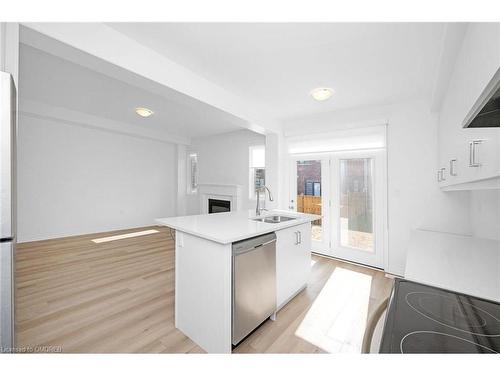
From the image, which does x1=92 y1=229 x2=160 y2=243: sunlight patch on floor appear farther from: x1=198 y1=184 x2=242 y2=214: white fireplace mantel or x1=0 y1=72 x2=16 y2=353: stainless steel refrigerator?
x1=0 y1=72 x2=16 y2=353: stainless steel refrigerator

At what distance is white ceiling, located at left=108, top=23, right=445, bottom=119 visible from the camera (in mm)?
1748

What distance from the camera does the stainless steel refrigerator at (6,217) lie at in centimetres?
83

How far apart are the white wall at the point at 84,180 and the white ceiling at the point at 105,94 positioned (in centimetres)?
76

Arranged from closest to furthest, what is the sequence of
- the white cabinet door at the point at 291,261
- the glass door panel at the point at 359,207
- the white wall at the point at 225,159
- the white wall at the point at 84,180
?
the white cabinet door at the point at 291,261, the glass door panel at the point at 359,207, the white wall at the point at 84,180, the white wall at the point at 225,159

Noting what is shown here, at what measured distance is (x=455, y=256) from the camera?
5.80 ft

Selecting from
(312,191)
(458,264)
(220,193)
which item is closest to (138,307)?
(458,264)

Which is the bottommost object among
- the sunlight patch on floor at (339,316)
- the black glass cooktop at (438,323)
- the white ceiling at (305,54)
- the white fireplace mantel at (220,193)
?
the sunlight patch on floor at (339,316)

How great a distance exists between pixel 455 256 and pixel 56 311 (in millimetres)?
3729

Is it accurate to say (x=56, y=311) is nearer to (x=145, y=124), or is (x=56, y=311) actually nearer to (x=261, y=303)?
(x=261, y=303)

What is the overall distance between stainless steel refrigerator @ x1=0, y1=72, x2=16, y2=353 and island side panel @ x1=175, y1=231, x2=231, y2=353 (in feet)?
3.33

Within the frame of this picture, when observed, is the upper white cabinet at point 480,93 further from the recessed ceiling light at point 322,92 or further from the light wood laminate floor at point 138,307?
the recessed ceiling light at point 322,92

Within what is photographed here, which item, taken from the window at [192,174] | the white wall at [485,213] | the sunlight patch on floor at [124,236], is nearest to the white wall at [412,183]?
the white wall at [485,213]

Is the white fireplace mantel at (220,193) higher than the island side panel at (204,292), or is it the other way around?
the white fireplace mantel at (220,193)

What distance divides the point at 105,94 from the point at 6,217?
3.37m
